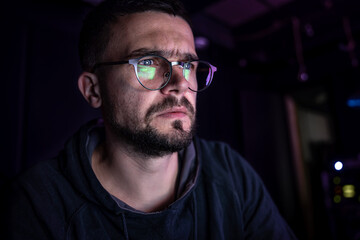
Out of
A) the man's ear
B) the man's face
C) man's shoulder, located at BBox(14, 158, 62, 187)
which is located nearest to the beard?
the man's face

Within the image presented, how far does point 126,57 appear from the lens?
119 cm

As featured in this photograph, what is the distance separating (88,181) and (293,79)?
4.67 m

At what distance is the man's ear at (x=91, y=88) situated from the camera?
4.41 ft

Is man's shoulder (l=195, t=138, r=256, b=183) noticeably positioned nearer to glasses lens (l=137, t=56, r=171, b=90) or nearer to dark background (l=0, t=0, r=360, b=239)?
glasses lens (l=137, t=56, r=171, b=90)

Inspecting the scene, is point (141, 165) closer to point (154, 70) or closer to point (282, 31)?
point (154, 70)

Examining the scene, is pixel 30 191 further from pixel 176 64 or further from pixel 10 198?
pixel 176 64

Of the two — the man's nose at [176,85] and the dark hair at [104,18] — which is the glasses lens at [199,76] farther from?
the dark hair at [104,18]

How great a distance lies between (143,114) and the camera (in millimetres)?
1133

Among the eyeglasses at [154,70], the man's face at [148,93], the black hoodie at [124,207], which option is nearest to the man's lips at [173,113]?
the man's face at [148,93]

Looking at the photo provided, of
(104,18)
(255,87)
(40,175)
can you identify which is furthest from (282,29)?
(40,175)

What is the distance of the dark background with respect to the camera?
2.28 metres

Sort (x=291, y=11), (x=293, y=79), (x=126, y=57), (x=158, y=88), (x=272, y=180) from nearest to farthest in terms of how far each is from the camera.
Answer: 1. (x=158, y=88)
2. (x=126, y=57)
3. (x=291, y=11)
4. (x=272, y=180)
5. (x=293, y=79)

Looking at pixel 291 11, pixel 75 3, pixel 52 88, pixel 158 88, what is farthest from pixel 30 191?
pixel 291 11

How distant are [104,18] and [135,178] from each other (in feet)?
2.78
